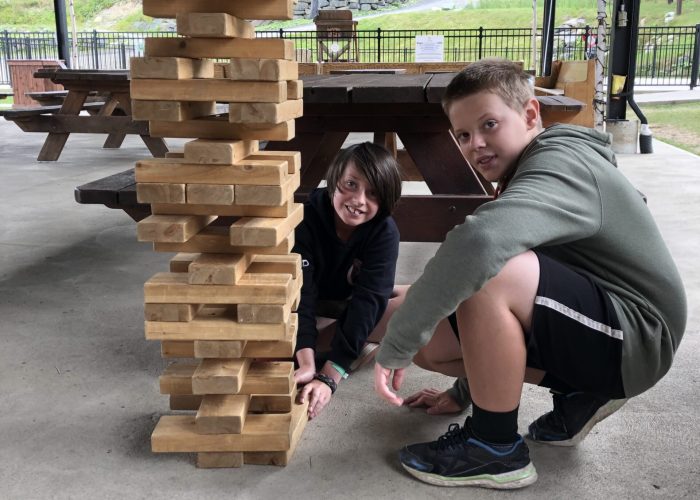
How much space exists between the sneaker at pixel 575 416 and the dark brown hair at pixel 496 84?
2.42 feet

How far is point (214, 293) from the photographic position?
1.74 meters

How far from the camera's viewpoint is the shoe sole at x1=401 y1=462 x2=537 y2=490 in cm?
176

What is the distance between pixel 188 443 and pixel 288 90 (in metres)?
0.87

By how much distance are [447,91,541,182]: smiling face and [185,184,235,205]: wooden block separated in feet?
1.77

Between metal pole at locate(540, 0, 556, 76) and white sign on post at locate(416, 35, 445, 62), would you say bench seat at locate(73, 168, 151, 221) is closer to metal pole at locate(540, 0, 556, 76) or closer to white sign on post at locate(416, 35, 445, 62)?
white sign on post at locate(416, 35, 445, 62)

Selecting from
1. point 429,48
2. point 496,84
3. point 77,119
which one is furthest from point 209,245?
point 429,48

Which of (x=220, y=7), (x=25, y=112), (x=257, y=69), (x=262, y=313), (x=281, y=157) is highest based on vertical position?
(x=220, y=7)

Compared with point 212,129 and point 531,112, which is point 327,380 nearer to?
point 212,129

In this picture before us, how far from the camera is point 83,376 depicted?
8.02 feet

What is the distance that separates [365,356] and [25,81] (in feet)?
41.6

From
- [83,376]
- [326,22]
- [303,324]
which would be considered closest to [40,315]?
[83,376]

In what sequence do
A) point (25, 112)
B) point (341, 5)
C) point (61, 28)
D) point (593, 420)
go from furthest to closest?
point (341, 5) → point (61, 28) → point (25, 112) → point (593, 420)

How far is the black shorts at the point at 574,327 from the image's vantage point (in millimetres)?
1648

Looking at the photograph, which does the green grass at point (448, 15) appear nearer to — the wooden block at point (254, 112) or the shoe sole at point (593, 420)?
the shoe sole at point (593, 420)
